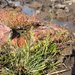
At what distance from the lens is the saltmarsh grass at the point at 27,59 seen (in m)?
4.06

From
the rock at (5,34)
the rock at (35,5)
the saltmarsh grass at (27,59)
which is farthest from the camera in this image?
the rock at (35,5)

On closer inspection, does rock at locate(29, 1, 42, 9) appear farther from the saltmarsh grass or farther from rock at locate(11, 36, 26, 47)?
the saltmarsh grass

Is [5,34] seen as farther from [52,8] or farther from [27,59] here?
[52,8]

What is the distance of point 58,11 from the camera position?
44.7ft

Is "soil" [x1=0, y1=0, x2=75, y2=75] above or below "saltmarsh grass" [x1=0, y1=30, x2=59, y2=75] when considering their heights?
below

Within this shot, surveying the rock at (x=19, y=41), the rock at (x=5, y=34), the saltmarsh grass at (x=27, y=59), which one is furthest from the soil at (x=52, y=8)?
the saltmarsh grass at (x=27, y=59)

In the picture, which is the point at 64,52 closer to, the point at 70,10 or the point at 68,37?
the point at 68,37

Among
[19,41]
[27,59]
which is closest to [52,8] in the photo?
[19,41]

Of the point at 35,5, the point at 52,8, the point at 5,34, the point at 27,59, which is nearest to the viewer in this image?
the point at 27,59

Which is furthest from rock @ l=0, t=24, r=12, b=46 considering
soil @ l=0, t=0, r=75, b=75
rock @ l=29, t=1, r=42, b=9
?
rock @ l=29, t=1, r=42, b=9

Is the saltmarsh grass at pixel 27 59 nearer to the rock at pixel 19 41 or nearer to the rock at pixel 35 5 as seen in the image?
the rock at pixel 19 41

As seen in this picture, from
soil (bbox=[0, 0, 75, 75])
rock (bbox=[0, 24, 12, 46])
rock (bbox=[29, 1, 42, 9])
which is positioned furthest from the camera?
rock (bbox=[29, 1, 42, 9])

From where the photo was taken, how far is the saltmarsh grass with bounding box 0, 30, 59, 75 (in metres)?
4.06

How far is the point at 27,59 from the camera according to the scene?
409 cm
